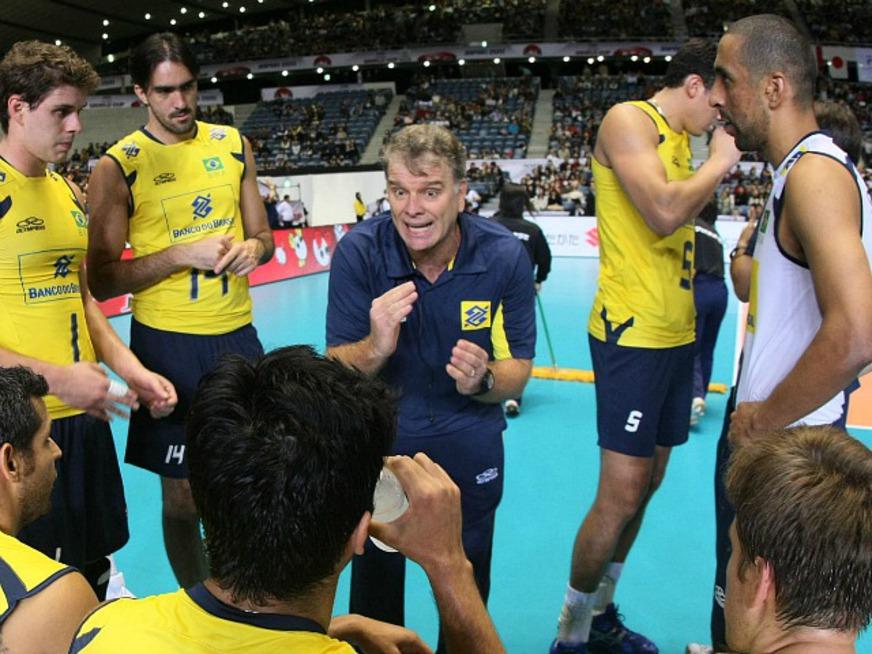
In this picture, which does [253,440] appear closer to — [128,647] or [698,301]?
[128,647]

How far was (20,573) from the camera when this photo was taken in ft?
4.70

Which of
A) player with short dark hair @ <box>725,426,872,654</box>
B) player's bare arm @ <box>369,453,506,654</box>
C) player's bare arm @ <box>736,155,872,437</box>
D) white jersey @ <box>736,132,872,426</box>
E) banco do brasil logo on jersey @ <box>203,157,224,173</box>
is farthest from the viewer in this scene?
banco do brasil logo on jersey @ <box>203,157,224,173</box>

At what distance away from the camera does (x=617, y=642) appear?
299cm

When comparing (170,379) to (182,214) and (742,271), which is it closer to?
(182,214)

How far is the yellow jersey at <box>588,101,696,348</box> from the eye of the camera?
284cm

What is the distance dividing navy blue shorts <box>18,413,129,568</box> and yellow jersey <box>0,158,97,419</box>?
0.10 metres

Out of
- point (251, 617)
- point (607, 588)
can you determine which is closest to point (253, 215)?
point (607, 588)

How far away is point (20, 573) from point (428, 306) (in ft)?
4.37

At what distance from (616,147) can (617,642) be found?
1915mm

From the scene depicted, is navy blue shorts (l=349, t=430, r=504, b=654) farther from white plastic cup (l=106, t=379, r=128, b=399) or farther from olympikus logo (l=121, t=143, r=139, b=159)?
olympikus logo (l=121, t=143, r=139, b=159)

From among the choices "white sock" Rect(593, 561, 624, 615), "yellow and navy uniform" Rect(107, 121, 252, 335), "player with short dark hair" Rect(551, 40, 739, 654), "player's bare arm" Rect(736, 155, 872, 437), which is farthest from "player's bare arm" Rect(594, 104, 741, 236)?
"yellow and navy uniform" Rect(107, 121, 252, 335)

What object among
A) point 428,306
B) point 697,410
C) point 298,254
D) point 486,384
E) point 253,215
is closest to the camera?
point 486,384

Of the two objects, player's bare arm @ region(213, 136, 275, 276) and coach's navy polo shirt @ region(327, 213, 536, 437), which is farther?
player's bare arm @ region(213, 136, 275, 276)

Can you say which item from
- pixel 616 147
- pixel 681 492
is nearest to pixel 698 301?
pixel 681 492
